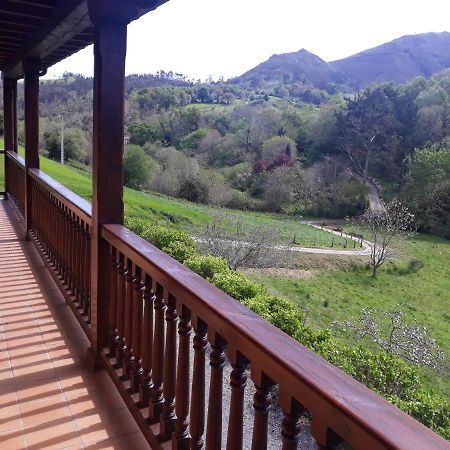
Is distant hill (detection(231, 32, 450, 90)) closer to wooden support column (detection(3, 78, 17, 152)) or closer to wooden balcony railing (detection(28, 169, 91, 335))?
wooden support column (detection(3, 78, 17, 152))

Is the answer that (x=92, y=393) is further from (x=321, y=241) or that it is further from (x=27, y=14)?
(x=321, y=241)

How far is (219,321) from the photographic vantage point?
1.15m

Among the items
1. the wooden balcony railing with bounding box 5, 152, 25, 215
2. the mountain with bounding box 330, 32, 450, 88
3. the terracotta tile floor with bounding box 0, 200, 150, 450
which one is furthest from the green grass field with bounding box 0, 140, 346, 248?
the mountain with bounding box 330, 32, 450, 88

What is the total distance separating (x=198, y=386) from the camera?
132cm

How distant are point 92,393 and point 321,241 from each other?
2181 centimetres

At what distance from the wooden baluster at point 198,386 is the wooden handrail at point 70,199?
143cm

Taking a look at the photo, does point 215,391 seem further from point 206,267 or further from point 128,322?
point 206,267

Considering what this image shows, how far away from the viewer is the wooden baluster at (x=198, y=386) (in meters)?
1.28

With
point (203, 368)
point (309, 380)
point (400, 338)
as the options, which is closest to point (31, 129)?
point (203, 368)

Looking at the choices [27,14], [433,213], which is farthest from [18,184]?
[433,213]

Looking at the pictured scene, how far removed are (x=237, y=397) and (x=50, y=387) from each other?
1.47 meters

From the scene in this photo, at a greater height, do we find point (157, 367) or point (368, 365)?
point (157, 367)

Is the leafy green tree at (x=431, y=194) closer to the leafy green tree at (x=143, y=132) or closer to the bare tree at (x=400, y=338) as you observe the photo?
the bare tree at (x=400, y=338)

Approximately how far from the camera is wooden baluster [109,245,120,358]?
7.16ft
